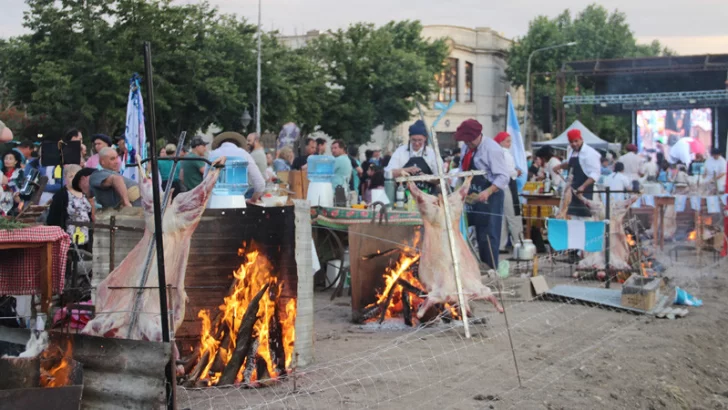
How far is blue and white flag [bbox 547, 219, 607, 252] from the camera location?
13.0 m

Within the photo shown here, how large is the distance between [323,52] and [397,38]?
8764mm

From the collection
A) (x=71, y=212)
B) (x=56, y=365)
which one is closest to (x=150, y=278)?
(x=56, y=365)

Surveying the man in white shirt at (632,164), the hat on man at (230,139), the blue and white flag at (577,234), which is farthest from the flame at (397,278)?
the man in white shirt at (632,164)

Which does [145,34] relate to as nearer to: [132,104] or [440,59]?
[132,104]

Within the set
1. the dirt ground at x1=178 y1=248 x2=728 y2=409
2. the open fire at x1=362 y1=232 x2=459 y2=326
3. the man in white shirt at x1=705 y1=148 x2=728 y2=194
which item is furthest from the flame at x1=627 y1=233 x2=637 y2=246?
the man in white shirt at x1=705 y1=148 x2=728 y2=194

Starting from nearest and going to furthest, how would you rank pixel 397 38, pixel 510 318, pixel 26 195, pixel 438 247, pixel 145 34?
pixel 438 247 < pixel 510 318 < pixel 26 195 < pixel 145 34 < pixel 397 38

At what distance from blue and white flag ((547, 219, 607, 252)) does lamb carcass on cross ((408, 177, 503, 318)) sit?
13.2ft

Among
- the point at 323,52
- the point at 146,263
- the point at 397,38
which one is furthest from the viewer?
the point at 397,38

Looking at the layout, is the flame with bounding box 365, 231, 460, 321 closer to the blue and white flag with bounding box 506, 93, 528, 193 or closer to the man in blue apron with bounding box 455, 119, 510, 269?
the man in blue apron with bounding box 455, 119, 510, 269

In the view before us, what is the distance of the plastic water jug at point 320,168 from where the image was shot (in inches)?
589

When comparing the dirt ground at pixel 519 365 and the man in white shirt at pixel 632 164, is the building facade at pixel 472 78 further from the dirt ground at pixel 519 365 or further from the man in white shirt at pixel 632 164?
the dirt ground at pixel 519 365

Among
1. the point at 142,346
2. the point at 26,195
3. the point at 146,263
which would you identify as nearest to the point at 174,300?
the point at 146,263

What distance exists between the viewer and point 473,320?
31.1 feet

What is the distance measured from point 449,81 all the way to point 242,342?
58223mm
